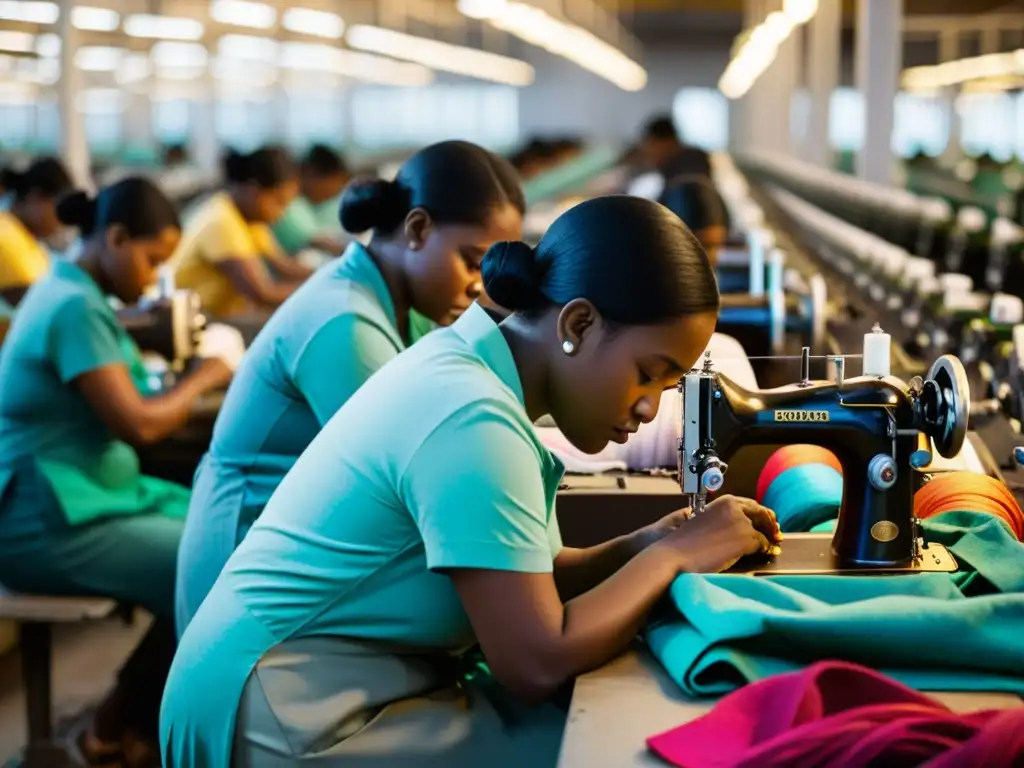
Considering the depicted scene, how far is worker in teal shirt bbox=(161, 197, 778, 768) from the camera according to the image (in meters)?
1.70

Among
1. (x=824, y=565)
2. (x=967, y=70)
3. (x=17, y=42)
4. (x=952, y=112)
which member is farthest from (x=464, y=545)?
(x=952, y=112)

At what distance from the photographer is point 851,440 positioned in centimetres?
193

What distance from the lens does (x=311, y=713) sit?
178cm

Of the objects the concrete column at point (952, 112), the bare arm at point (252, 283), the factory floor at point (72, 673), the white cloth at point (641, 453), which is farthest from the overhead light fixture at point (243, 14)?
the concrete column at point (952, 112)

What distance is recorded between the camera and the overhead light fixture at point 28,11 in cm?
951

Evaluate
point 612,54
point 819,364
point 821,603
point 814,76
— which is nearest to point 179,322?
point 819,364

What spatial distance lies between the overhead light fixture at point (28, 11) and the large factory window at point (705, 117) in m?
25.2

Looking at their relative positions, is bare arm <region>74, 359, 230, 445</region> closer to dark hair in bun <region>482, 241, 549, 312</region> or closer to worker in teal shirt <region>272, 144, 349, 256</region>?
dark hair in bun <region>482, 241, 549, 312</region>

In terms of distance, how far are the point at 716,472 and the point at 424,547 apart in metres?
0.41

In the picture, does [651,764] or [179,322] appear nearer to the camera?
[651,764]

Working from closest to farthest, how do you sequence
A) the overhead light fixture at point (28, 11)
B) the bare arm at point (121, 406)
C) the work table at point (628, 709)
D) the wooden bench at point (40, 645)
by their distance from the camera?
the work table at point (628, 709) → the wooden bench at point (40, 645) → the bare arm at point (121, 406) → the overhead light fixture at point (28, 11)

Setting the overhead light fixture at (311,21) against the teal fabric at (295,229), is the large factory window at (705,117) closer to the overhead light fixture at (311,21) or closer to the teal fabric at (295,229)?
the overhead light fixture at (311,21)

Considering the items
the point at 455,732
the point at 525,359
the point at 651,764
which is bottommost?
the point at 455,732

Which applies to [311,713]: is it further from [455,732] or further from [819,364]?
[819,364]
